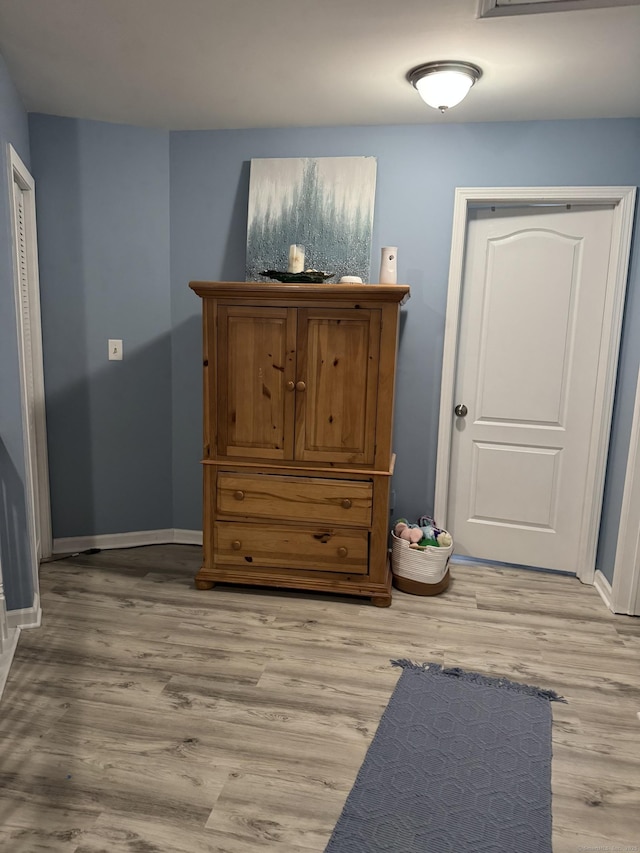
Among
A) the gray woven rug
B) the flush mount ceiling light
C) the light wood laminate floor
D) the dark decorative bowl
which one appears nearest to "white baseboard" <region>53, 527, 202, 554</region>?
the light wood laminate floor

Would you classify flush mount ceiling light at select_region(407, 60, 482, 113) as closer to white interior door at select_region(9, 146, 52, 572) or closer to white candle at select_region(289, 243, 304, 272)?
white candle at select_region(289, 243, 304, 272)

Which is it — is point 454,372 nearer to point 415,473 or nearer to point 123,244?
point 415,473

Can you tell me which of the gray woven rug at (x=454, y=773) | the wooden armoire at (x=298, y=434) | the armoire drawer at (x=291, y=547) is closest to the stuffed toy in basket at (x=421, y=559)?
the wooden armoire at (x=298, y=434)

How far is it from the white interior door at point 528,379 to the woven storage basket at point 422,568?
504 millimetres

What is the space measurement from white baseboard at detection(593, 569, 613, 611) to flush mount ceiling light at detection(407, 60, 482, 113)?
7.93 ft

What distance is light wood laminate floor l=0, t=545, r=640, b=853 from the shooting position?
63.6 inches

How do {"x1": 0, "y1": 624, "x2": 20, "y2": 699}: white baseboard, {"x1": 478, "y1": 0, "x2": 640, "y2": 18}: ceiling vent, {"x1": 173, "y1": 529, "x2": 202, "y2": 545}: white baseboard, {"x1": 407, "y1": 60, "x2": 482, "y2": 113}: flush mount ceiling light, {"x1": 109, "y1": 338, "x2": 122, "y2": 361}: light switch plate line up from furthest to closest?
1. {"x1": 173, "y1": 529, "x2": 202, "y2": 545}: white baseboard
2. {"x1": 109, "y1": 338, "x2": 122, "y2": 361}: light switch plate
3. {"x1": 407, "y1": 60, "x2": 482, "y2": 113}: flush mount ceiling light
4. {"x1": 0, "y1": 624, "x2": 20, "y2": 699}: white baseboard
5. {"x1": 478, "y1": 0, "x2": 640, "y2": 18}: ceiling vent

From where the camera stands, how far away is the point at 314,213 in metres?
3.18

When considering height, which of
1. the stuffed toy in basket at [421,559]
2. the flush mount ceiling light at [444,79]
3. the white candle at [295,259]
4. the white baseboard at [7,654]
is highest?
the flush mount ceiling light at [444,79]

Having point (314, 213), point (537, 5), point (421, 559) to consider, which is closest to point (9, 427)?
point (314, 213)

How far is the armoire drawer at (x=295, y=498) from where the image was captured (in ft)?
9.37

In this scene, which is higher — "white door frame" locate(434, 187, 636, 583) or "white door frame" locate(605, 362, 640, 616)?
"white door frame" locate(434, 187, 636, 583)

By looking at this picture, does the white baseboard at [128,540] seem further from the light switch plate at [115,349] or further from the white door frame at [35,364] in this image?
the light switch plate at [115,349]

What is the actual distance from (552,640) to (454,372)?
1.44 metres
